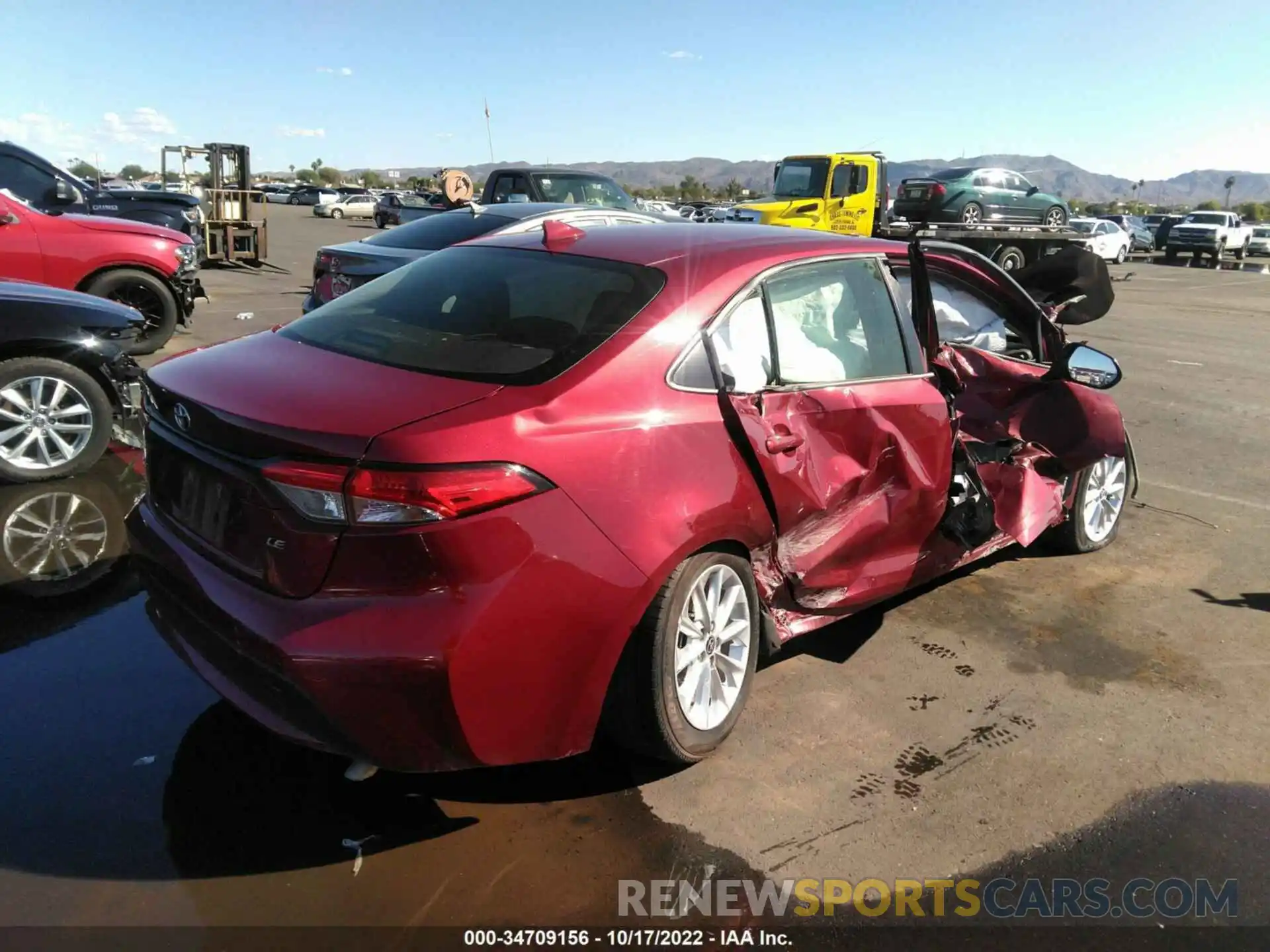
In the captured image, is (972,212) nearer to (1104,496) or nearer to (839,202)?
(839,202)

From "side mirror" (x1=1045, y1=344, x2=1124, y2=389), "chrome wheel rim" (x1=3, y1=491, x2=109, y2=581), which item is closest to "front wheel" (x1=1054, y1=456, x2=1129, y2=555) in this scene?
"side mirror" (x1=1045, y1=344, x2=1124, y2=389)

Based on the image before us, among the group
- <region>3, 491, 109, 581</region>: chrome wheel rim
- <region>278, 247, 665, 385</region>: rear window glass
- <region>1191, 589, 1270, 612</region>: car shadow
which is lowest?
<region>3, 491, 109, 581</region>: chrome wheel rim

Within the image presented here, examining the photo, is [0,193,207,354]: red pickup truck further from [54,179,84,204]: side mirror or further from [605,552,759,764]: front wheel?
[605,552,759,764]: front wheel

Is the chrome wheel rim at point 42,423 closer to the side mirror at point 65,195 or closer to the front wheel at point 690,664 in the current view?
the front wheel at point 690,664

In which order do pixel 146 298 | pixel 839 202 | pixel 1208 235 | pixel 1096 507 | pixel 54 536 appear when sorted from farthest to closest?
pixel 1208 235 < pixel 839 202 < pixel 146 298 < pixel 1096 507 < pixel 54 536

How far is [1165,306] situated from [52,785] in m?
21.7

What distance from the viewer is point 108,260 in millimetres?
9570

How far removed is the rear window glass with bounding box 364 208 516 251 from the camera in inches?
332

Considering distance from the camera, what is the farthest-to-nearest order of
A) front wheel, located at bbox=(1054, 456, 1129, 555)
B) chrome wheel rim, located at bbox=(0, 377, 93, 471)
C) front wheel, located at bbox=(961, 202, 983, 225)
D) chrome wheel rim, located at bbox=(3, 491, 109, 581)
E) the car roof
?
front wheel, located at bbox=(961, 202, 983, 225)
chrome wheel rim, located at bbox=(0, 377, 93, 471)
front wheel, located at bbox=(1054, 456, 1129, 555)
chrome wheel rim, located at bbox=(3, 491, 109, 581)
the car roof

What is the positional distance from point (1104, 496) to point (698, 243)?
320 cm

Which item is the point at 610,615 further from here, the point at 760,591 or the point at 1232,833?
the point at 1232,833

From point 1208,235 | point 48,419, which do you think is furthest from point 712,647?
point 1208,235

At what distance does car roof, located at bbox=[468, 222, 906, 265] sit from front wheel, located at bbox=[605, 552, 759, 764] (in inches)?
42.9

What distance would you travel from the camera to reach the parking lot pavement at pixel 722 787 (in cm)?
261
